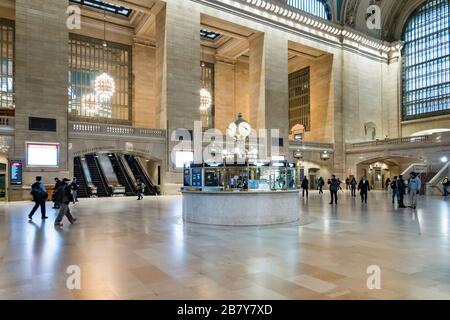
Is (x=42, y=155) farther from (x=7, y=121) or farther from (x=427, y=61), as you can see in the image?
(x=427, y=61)

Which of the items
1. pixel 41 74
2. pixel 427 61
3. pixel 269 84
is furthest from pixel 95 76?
pixel 427 61

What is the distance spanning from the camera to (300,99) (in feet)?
121

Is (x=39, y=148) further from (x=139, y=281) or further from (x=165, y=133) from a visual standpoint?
(x=139, y=281)

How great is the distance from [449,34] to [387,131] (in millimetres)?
10336

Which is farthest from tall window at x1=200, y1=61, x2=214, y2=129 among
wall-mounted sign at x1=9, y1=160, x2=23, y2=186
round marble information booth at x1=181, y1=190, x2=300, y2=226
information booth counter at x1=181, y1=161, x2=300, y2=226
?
round marble information booth at x1=181, y1=190, x2=300, y2=226

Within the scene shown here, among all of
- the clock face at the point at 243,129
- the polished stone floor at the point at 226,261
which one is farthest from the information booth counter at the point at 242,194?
the clock face at the point at 243,129

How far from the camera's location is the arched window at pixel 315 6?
29.6 m

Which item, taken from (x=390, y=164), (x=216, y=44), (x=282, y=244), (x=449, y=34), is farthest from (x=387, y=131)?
(x=282, y=244)

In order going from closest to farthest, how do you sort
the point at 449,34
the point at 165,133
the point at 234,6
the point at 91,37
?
the point at 165,133 → the point at 234,6 → the point at 91,37 → the point at 449,34

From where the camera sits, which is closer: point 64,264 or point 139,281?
point 139,281

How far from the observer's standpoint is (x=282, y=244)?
6.30m

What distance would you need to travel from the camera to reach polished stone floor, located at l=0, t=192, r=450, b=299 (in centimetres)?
377

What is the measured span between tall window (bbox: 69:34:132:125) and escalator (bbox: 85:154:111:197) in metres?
4.43

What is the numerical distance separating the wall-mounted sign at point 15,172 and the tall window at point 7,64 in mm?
9219
